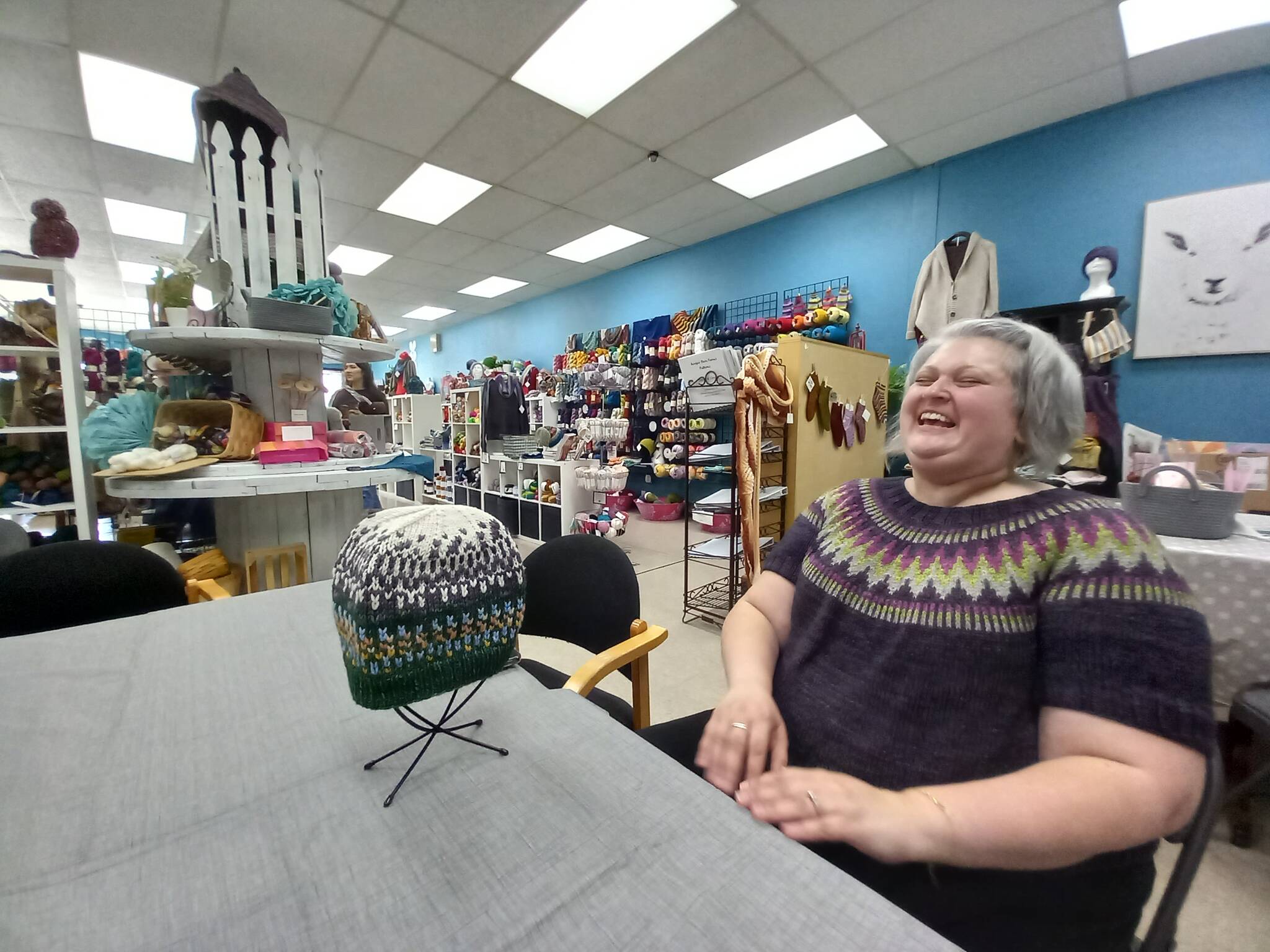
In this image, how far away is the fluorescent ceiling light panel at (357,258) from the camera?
16.2 feet

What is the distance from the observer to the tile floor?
105 cm

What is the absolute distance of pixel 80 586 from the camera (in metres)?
1.18

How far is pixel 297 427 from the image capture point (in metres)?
1.63

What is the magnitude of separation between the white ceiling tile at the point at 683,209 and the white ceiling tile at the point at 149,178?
118 inches

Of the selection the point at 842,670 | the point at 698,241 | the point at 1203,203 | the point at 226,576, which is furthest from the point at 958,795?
the point at 698,241

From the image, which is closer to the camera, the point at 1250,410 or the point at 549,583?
the point at 549,583

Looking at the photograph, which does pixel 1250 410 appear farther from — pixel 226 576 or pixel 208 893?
pixel 226 576

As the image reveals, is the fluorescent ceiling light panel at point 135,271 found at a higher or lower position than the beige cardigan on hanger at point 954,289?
higher

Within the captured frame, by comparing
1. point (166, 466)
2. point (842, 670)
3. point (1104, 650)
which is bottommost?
point (842, 670)

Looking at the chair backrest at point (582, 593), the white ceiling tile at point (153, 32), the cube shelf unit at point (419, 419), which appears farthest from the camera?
the cube shelf unit at point (419, 419)

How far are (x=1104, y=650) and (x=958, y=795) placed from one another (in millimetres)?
243

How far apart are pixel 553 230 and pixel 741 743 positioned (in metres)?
4.75

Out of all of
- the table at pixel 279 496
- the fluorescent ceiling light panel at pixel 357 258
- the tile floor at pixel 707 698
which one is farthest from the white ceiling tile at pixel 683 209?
the table at pixel 279 496

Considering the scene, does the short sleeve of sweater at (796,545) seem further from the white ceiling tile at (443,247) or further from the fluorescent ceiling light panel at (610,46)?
the white ceiling tile at (443,247)
